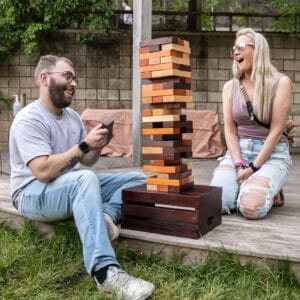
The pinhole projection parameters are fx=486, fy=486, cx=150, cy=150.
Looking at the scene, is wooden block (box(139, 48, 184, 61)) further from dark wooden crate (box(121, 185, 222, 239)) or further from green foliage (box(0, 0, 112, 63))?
green foliage (box(0, 0, 112, 63))

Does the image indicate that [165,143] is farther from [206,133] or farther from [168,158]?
[206,133]

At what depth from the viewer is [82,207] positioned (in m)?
2.20

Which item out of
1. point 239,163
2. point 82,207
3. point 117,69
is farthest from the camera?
point 117,69

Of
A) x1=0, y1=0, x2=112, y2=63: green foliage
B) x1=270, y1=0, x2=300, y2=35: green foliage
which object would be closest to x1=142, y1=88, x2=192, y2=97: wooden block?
x1=0, y1=0, x2=112, y2=63: green foliage

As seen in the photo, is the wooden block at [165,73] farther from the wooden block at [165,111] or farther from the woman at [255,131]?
the woman at [255,131]

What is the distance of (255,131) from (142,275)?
4.15 feet

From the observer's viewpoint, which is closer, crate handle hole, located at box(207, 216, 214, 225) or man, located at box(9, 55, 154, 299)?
man, located at box(9, 55, 154, 299)

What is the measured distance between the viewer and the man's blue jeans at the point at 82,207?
211 centimetres

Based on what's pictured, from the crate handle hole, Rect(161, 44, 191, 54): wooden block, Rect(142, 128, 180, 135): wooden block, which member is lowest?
the crate handle hole

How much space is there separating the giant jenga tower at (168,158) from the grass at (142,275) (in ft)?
0.61

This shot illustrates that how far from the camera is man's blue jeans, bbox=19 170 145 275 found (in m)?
2.11

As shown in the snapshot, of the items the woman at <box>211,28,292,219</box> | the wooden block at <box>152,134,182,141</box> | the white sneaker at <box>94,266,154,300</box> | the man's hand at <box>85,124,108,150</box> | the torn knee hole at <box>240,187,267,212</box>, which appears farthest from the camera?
the woman at <box>211,28,292,219</box>

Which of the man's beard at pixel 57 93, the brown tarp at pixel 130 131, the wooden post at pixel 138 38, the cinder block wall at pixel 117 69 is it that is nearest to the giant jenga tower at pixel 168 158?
the man's beard at pixel 57 93

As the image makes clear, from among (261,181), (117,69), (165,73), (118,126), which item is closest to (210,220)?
(261,181)
